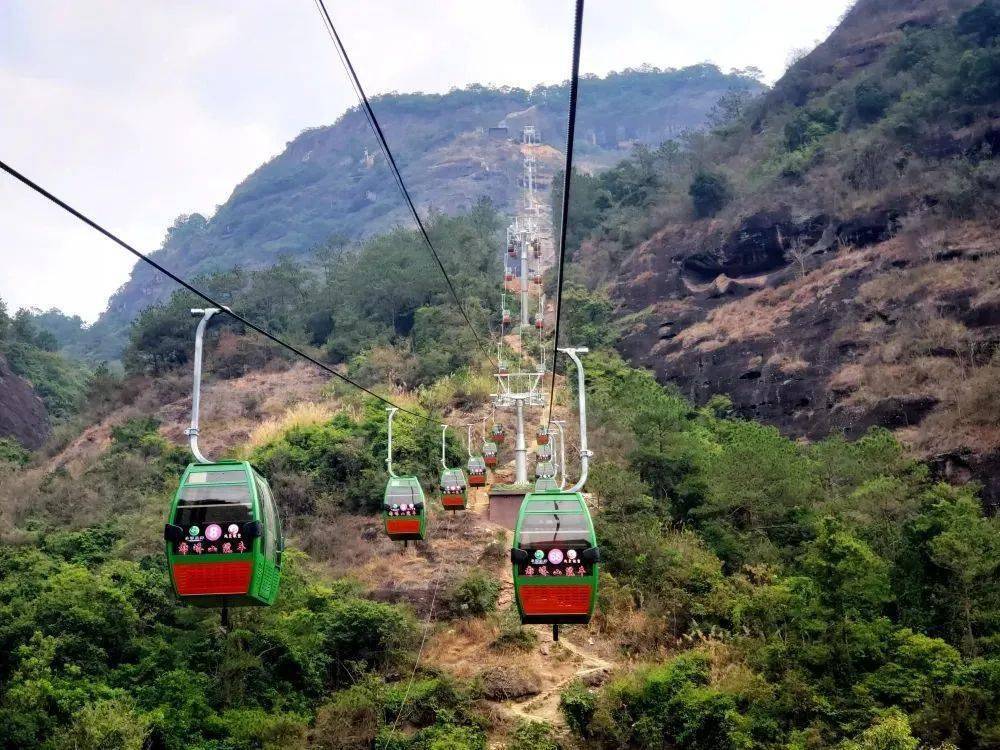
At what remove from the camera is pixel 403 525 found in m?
22.8

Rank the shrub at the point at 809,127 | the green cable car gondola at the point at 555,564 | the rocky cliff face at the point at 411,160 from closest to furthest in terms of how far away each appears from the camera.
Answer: the green cable car gondola at the point at 555,564 < the shrub at the point at 809,127 < the rocky cliff face at the point at 411,160

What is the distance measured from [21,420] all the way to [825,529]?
46643mm

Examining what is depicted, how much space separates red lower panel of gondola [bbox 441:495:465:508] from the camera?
2664 cm

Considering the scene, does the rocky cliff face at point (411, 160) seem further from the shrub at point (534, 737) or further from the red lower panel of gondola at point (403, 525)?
the shrub at point (534, 737)

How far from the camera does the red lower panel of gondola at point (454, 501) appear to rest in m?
26.6

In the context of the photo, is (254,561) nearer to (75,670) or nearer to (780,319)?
(75,670)

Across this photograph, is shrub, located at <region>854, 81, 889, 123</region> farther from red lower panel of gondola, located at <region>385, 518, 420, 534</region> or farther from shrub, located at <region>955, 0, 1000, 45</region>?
red lower panel of gondola, located at <region>385, 518, 420, 534</region>

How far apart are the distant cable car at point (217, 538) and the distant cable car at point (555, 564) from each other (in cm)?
331

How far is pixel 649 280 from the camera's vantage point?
177 ft

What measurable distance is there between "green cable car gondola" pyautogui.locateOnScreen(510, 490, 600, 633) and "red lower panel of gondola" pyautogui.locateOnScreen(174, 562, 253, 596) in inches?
134

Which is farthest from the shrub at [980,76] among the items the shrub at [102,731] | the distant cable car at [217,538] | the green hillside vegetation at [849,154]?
the shrub at [102,731]

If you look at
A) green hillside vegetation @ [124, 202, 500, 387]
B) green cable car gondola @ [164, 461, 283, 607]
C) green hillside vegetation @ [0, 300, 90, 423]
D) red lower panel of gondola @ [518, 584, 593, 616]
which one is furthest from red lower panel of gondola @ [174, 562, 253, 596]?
green hillside vegetation @ [0, 300, 90, 423]

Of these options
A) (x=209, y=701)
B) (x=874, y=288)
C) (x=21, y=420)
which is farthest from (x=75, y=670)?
(x=21, y=420)

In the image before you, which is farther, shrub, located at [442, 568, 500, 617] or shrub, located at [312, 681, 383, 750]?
shrub, located at [442, 568, 500, 617]
